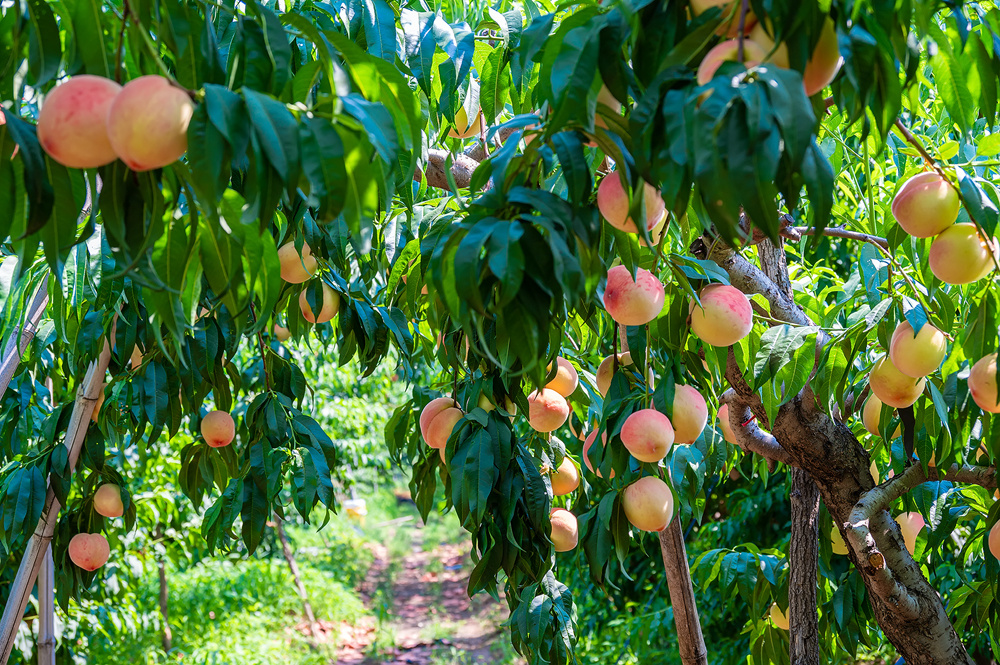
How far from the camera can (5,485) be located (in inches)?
60.1

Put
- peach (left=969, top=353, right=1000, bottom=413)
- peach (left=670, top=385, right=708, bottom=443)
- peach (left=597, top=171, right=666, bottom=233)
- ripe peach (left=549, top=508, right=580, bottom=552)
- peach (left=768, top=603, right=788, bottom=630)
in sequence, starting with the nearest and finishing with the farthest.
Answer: peach (left=597, top=171, right=666, bottom=233) < peach (left=969, top=353, right=1000, bottom=413) < peach (left=670, top=385, right=708, bottom=443) < ripe peach (left=549, top=508, right=580, bottom=552) < peach (left=768, top=603, right=788, bottom=630)

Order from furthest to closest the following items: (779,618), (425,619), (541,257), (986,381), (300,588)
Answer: (425,619), (300,588), (779,618), (986,381), (541,257)

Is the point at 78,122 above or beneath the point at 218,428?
above

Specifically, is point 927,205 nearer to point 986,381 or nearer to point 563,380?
point 986,381

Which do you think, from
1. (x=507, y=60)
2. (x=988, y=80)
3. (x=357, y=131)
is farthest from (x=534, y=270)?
(x=507, y=60)

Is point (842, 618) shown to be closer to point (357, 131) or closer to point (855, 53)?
point (855, 53)

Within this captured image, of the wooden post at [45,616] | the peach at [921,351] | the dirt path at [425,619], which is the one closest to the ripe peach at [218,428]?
the wooden post at [45,616]

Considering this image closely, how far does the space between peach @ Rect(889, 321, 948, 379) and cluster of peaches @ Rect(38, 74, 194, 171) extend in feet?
2.72

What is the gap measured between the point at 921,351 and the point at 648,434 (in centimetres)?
34

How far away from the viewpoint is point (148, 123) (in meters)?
0.51

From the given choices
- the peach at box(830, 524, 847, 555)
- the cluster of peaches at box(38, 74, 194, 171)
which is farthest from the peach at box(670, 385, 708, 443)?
the peach at box(830, 524, 847, 555)

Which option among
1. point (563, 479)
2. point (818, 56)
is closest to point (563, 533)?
point (563, 479)

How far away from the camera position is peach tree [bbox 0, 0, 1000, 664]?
54 centimetres

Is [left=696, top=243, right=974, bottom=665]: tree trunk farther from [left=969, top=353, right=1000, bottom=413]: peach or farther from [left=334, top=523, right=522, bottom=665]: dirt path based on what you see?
[left=334, top=523, right=522, bottom=665]: dirt path
